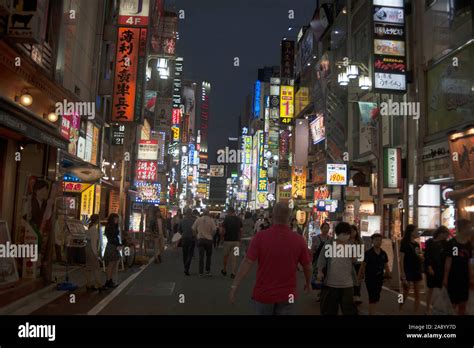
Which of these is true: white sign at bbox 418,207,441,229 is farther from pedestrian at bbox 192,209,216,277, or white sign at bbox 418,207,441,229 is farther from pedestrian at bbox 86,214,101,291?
pedestrian at bbox 86,214,101,291

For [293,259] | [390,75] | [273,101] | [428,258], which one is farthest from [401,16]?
[273,101]

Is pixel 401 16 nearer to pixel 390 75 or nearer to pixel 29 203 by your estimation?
pixel 390 75

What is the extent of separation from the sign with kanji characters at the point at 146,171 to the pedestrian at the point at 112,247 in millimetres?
17855

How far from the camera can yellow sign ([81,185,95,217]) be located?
2081cm

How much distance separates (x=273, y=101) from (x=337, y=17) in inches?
933

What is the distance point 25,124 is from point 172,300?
14.6 ft

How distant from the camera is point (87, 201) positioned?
21188mm

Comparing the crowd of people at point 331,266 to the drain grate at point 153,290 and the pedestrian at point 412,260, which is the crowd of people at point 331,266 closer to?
the pedestrian at point 412,260

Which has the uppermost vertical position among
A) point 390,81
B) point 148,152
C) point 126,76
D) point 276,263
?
point 126,76

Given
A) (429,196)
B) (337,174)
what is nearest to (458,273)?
(429,196)

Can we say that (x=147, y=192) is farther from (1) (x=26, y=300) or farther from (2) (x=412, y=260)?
(2) (x=412, y=260)

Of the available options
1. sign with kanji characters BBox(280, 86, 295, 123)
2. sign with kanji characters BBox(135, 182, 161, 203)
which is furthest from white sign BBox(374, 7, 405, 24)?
sign with kanji characters BBox(280, 86, 295, 123)

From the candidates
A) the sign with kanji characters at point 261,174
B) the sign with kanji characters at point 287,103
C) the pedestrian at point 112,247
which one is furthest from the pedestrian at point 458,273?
the sign with kanji characters at point 261,174

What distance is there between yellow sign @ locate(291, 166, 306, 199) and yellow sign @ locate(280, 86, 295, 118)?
21.0 feet
